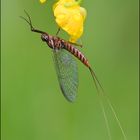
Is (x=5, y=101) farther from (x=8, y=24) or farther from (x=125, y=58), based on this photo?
(x=125, y=58)

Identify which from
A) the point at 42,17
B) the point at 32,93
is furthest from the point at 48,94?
the point at 42,17

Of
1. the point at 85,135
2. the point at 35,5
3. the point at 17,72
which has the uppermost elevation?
the point at 35,5

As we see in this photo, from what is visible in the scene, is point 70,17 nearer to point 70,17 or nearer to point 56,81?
point 70,17

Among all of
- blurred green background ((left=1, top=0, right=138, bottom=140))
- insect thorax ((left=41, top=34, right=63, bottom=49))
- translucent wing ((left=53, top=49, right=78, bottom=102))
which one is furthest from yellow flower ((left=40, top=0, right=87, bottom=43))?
blurred green background ((left=1, top=0, right=138, bottom=140))

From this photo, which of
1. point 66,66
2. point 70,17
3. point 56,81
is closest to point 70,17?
point 70,17

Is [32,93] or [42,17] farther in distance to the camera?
[42,17]

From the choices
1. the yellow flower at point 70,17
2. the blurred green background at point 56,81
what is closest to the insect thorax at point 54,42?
the yellow flower at point 70,17

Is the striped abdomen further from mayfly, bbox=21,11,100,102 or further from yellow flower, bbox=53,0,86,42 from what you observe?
yellow flower, bbox=53,0,86,42

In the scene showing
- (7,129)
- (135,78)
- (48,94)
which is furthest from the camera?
(135,78)
